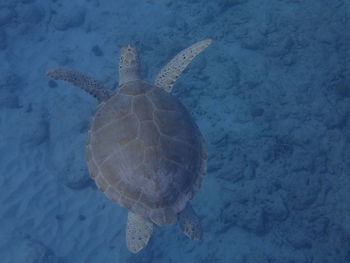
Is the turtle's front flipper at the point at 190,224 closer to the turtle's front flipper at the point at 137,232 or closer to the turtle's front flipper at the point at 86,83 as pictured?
the turtle's front flipper at the point at 137,232

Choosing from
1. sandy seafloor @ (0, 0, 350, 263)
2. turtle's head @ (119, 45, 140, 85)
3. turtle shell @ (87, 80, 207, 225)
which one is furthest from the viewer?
sandy seafloor @ (0, 0, 350, 263)

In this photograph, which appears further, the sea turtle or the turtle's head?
the turtle's head

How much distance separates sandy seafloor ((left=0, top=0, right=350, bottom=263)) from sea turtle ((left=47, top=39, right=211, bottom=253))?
208 cm

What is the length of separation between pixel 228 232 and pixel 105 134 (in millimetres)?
3609

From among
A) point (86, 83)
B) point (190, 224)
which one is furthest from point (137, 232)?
point (86, 83)

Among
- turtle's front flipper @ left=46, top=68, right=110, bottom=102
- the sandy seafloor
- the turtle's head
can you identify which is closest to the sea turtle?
turtle's front flipper @ left=46, top=68, right=110, bottom=102

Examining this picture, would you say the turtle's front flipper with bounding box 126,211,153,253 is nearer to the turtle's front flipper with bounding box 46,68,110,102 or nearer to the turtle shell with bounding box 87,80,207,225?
the turtle shell with bounding box 87,80,207,225

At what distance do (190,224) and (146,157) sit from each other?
1.26m

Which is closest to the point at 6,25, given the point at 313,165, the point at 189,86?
the point at 189,86

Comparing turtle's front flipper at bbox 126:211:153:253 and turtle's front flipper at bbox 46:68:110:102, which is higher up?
turtle's front flipper at bbox 46:68:110:102

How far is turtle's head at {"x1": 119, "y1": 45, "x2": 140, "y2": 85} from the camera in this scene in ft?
16.3

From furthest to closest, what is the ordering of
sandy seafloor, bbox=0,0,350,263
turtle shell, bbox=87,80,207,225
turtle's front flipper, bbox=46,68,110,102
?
sandy seafloor, bbox=0,0,350,263 < turtle's front flipper, bbox=46,68,110,102 < turtle shell, bbox=87,80,207,225

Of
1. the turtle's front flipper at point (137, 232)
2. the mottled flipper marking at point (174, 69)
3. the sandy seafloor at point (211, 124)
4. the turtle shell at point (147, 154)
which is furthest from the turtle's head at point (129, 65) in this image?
the turtle's front flipper at point (137, 232)

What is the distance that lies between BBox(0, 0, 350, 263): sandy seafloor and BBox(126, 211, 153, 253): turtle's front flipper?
168 centimetres
